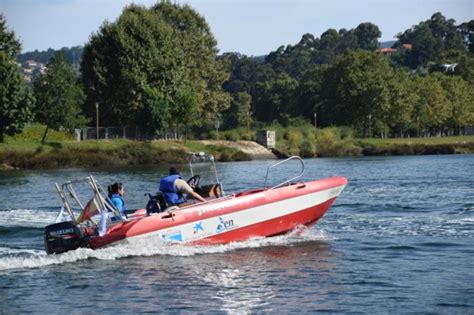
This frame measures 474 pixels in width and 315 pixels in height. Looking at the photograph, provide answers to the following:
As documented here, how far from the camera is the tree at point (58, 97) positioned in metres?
79.1

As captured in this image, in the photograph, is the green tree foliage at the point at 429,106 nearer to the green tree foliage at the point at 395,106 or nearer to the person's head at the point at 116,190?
the green tree foliage at the point at 395,106

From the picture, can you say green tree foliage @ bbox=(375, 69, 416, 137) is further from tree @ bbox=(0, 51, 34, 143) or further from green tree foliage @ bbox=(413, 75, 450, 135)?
tree @ bbox=(0, 51, 34, 143)

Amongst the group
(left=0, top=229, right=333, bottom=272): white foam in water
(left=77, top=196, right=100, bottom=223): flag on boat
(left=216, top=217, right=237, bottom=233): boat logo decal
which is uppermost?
→ (left=77, top=196, right=100, bottom=223): flag on boat

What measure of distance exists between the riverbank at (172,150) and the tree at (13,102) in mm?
1631

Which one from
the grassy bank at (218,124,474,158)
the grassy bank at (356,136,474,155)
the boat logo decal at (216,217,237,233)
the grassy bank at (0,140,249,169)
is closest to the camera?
the boat logo decal at (216,217,237,233)

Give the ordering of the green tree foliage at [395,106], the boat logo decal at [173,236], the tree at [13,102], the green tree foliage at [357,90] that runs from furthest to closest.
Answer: the green tree foliage at [395,106] → the green tree foliage at [357,90] → the tree at [13,102] → the boat logo decal at [173,236]

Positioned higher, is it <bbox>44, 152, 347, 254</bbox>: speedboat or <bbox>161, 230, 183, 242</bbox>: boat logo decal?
<bbox>44, 152, 347, 254</bbox>: speedboat

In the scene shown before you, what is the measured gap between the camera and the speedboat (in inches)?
792

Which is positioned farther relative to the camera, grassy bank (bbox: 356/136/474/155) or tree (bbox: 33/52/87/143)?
grassy bank (bbox: 356/136/474/155)

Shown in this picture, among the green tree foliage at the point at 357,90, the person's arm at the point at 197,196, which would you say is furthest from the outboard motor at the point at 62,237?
the green tree foliage at the point at 357,90

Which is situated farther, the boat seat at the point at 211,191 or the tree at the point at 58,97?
the tree at the point at 58,97

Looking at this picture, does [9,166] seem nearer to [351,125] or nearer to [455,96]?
[351,125]

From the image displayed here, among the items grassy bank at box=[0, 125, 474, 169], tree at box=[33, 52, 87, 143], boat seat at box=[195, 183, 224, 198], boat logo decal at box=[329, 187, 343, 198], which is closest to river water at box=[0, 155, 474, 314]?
boat logo decal at box=[329, 187, 343, 198]

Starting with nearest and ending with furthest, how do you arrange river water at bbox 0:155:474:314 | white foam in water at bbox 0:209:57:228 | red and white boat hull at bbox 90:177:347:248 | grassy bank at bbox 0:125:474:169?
river water at bbox 0:155:474:314
red and white boat hull at bbox 90:177:347:248
white foam in water at bbox 0:209:57:228
grassy bank at bbox 0:125:474:169
